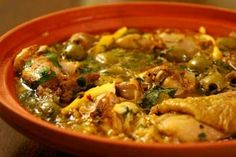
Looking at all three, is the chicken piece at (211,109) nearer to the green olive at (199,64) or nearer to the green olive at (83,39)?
the green olive at (199,64)

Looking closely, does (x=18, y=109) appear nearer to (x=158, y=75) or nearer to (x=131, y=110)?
(x=131, y=110)

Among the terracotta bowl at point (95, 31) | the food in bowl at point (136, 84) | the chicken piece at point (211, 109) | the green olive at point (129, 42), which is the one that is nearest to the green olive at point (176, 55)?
the food in bowl at point (136, 84)

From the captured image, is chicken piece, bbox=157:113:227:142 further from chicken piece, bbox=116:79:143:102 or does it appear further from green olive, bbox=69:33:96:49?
green olive, bbox=69:33:96:49

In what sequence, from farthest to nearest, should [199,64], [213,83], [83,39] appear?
1. [83,39]
2. [199,64]
3. [213,83]

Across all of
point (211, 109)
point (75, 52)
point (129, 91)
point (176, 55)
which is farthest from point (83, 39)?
point (211, 109)

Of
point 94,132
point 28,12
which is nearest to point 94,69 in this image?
point 94,132

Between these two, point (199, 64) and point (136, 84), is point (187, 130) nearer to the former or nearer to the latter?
point (136, 84)
